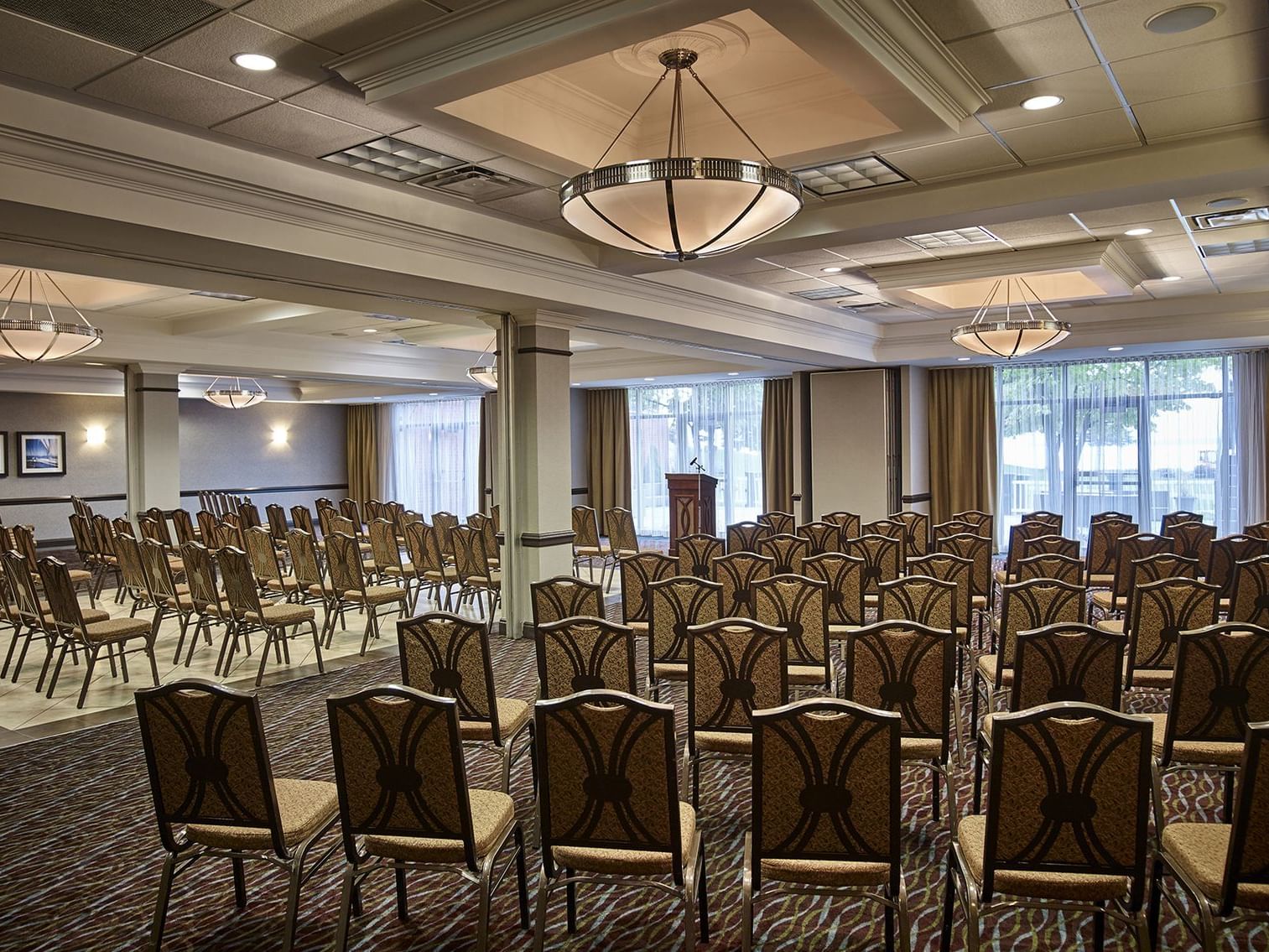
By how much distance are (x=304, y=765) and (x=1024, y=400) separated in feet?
39.4

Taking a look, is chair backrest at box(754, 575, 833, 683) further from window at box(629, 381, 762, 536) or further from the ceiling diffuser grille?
window at box(629, 381, 762, 536)

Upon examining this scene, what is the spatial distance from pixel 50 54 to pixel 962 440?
12703mm

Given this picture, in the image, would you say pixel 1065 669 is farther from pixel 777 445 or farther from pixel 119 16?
pixel 777 445

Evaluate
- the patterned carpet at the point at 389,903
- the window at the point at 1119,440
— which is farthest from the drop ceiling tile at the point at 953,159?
the window at the point at 1119,440

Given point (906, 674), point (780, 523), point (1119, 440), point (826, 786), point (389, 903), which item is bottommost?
point (389, 903)

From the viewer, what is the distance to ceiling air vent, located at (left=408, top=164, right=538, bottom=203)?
542 centimetres

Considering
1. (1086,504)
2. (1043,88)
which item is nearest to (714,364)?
(1086,504)

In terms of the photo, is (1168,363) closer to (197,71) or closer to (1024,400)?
(1024,400)

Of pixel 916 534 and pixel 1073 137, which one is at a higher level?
pixel 1073 137

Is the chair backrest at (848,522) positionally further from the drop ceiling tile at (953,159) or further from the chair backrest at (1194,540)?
the drop ceiling tile at (953,159)

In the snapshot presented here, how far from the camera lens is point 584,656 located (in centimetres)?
403

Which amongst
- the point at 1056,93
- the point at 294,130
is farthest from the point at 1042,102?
the point at 294,130

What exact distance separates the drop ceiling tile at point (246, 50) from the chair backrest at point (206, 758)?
2.48 m

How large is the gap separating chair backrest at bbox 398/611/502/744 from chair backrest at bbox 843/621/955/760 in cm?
150
